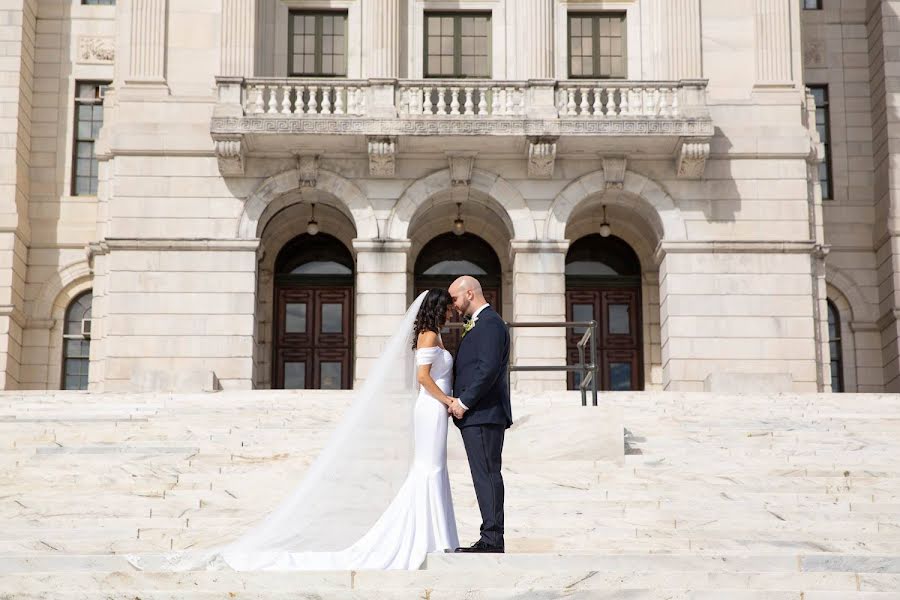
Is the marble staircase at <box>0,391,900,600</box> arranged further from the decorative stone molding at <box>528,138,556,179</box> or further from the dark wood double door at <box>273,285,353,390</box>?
the dark wood double door at <box>273,285,353,390</box>

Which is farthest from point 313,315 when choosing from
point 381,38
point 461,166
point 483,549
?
point 483,549

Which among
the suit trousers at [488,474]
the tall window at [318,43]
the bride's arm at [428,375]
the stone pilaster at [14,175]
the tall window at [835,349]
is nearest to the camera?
the suit trousers at [488,474]

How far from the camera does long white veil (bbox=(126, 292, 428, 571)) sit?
10.7m

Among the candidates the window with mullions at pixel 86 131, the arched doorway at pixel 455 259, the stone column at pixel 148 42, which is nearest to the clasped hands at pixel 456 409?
the stone column at pixel 148 42

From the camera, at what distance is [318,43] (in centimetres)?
3112

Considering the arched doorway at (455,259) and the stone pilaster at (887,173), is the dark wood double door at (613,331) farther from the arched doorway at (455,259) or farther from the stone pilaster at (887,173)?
the stone pilaster at (887,173)

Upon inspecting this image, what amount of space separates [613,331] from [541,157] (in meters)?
5.36

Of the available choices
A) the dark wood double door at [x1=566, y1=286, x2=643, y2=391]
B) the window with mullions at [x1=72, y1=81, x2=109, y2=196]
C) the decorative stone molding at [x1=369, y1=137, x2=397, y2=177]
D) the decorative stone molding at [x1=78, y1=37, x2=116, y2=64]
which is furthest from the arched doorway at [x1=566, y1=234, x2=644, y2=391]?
the decorative stone molding at [x1=78, y1=37, x2=116, y2=64]

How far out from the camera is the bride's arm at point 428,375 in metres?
11.1

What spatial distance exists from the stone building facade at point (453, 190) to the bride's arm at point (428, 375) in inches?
666

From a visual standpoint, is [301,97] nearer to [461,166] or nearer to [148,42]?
[461,166]

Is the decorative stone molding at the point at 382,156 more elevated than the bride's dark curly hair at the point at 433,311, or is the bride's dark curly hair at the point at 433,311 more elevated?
the decorative stone molding at the point at 382,156

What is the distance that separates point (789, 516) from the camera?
13156mm

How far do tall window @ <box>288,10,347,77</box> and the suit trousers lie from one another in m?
21.0
